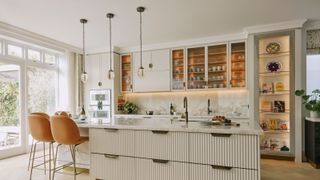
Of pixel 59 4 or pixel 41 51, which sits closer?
pixel 59 4

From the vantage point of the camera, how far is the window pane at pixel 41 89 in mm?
5312

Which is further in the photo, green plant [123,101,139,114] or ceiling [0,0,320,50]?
green plant [123,101,139,114]

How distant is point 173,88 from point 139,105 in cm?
120

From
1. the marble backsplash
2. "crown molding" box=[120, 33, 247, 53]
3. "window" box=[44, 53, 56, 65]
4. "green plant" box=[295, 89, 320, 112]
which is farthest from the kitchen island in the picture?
"window" box=[44, 53, 56, 65]

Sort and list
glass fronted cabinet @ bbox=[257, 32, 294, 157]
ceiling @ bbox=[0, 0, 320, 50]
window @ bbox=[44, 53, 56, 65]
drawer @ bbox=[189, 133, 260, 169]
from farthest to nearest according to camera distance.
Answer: window @ bbox=[44, 53, 56, 65] → glass fronted cabinet @ bbox=[257, 32, 294, 157] → ceiling @ bbox=[0, 0, 320, 50] → drawer @ bbox=[189, 133, 260, 169]

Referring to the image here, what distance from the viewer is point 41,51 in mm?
5594

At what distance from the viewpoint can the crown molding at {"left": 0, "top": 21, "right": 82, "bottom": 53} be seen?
13.9 feet

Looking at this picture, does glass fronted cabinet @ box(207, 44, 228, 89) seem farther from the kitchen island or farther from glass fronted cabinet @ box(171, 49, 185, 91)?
the kitchen island

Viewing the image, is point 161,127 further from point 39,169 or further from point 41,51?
point 41,51

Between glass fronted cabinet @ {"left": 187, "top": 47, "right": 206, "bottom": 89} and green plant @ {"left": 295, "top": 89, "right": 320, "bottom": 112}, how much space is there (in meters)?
1.99

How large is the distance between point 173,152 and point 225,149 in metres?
0.60

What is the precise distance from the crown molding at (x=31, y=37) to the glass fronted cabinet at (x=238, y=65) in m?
4.17

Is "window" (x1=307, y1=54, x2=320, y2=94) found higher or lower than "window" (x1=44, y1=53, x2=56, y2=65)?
lower

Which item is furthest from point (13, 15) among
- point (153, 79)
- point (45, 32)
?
point (153, 79)
